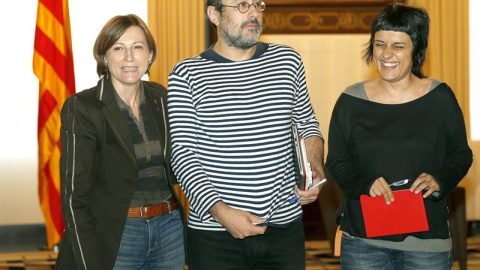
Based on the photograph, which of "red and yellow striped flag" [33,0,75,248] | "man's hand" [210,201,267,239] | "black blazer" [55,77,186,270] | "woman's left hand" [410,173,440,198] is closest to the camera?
"man's hand" [210,201,267,239]

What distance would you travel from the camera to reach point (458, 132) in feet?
8.95

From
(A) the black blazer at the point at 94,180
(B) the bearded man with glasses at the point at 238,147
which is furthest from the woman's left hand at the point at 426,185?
(A) the black blazer at the point at 94,180

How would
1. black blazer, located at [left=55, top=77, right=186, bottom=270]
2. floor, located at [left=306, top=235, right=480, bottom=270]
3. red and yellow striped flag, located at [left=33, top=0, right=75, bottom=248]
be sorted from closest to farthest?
black blazer, located at [left=55, top=77, right=186, bottom=270], floor, located at [left=306, top=235, right=480, bottom=270], red and yellow striped flag, located at [left=33, top=0, right=75, bottom=248]

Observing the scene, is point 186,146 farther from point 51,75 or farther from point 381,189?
point 51,75

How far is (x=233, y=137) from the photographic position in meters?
2.64

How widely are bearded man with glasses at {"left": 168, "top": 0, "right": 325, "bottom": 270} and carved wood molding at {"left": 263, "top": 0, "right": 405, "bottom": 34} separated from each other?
4.80 metres

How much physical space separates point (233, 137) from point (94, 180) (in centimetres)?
60

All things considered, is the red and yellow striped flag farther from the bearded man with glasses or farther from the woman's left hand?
the woman's left hand

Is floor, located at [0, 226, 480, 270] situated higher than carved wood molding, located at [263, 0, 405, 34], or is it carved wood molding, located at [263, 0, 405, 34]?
carved wood molding, located at [263, 0, 405, 34]

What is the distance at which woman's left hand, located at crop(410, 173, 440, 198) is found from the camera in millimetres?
2619

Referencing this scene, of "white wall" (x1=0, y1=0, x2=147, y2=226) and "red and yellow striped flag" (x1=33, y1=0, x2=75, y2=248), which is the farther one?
"white wall" (x1=0, y1=0, x2=147, y2=226)

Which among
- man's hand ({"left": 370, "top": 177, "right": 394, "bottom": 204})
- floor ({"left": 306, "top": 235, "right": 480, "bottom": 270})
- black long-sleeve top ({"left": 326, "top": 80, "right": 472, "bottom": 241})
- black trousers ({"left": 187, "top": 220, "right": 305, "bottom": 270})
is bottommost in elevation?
floor ({"left": 306, "top": 235, "right": 480, "bottom": 270})

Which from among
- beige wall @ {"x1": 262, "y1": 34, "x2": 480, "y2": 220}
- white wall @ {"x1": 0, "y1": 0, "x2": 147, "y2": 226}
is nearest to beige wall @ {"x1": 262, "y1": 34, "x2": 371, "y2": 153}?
beige wall @ {"x1": 262, "y1": 34, "x2": 480, "y2": 220}

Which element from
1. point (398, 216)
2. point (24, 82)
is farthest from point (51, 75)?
point (398, 216)
